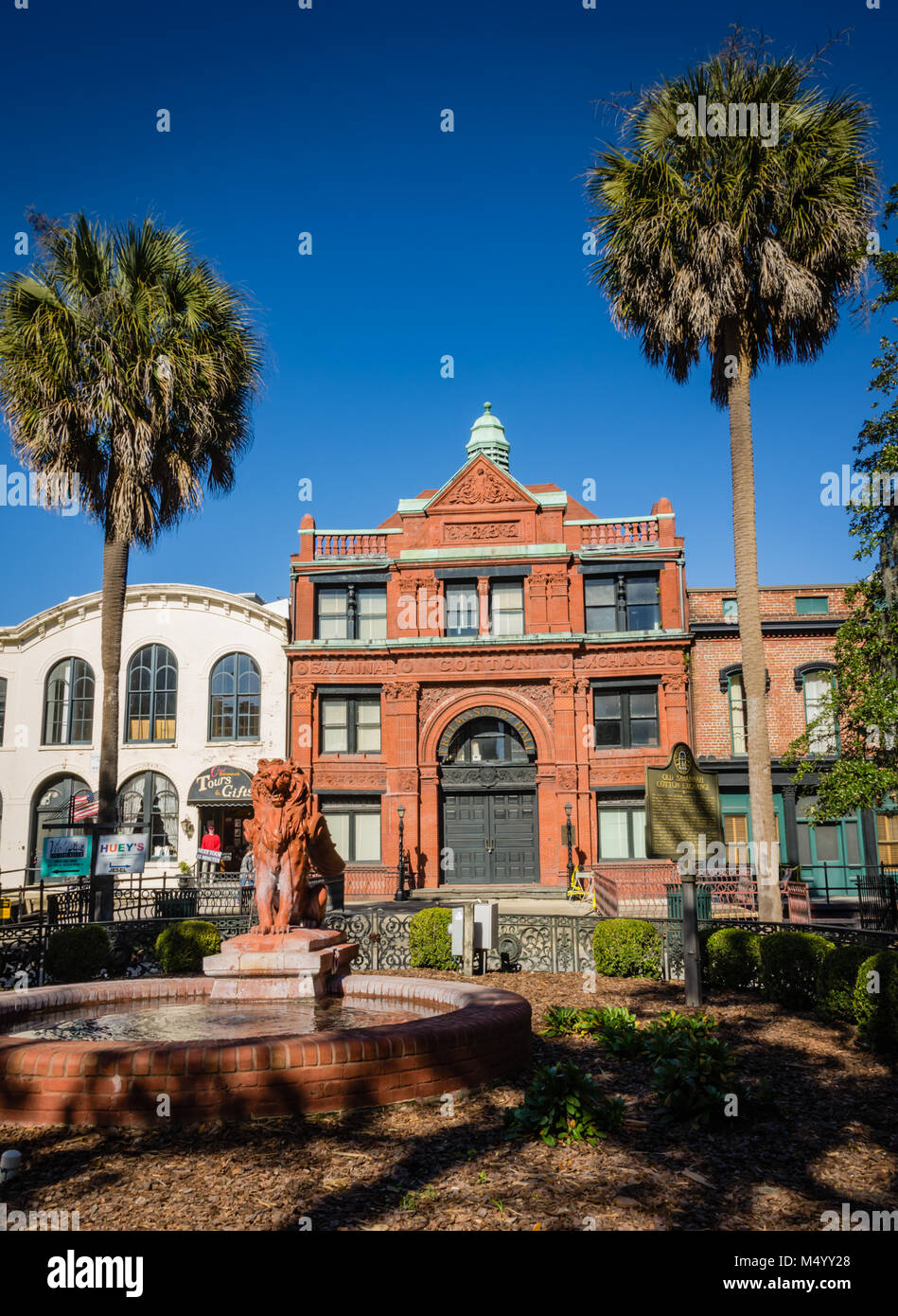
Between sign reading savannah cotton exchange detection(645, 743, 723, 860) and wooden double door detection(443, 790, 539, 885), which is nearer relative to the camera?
sign reading savannah cotton exchange detection(645, 743, 723, 860)

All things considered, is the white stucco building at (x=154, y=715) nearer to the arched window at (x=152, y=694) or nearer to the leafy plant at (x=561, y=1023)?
the arched window at (x=152, y=694)

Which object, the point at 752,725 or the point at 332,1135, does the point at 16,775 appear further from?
the point at 332,1135

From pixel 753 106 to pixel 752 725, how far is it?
10462 millimetres

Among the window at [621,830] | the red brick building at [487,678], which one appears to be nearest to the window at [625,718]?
the red brick building at [487,678]

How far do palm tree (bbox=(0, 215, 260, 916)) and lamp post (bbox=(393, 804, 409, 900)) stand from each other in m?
11.0

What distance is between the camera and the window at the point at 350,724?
30.3 meters

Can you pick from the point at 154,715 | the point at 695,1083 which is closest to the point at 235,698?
the point at 154,715

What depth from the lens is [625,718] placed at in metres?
29.4

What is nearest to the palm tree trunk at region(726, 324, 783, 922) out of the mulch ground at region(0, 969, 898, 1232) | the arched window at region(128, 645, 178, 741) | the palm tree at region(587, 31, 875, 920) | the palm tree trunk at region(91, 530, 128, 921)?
the palm tree at region(587, 31, 875, 920)

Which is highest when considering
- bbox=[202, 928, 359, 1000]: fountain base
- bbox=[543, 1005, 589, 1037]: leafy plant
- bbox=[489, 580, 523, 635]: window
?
bbox=[489, 580, 523, 635]: window

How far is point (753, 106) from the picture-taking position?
630 inches

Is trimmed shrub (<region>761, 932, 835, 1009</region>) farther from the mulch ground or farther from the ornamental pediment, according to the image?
the ornamental pediment

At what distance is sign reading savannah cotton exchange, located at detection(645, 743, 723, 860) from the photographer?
1828cm

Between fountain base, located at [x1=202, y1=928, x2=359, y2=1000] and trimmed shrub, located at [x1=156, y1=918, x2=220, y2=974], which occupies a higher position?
fountain base, located at [x1=202, y1=928, x2=359, y2=1000]
